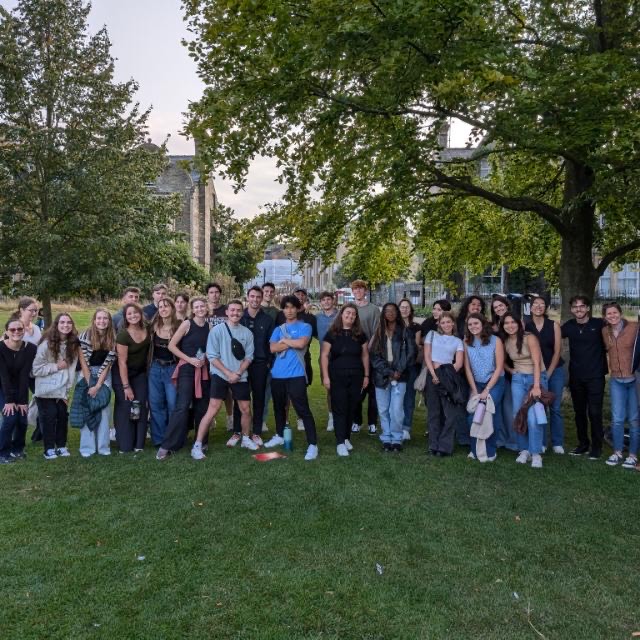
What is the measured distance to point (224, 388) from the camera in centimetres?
744

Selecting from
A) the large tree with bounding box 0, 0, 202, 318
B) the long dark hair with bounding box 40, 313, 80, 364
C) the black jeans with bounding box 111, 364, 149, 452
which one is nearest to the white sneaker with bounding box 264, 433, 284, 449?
the black jeans with bounding box 111, 364, 149, 452

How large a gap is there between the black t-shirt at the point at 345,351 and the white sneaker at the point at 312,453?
98cm

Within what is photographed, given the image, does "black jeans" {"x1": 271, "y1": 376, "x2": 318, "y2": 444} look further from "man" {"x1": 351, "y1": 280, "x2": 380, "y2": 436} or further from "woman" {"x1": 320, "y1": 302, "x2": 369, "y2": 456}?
"man" {"x1": 351, "y1": 280, "x2": 380, "y2": 436}

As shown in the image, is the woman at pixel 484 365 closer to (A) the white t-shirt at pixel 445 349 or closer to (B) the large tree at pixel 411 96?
(A) the white t-shirt at pixel 445 349

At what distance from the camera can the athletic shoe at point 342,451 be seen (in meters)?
7.30

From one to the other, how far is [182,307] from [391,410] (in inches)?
123

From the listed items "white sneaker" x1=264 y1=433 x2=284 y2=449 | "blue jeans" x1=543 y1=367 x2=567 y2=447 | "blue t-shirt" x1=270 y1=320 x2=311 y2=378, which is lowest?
"white sneaker" x1=264 y1=433 x2=284 y2=449

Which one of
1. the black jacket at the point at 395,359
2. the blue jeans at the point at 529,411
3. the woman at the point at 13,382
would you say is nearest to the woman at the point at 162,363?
the woman at the point at 13,382

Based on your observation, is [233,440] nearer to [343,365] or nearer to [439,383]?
[343,365]

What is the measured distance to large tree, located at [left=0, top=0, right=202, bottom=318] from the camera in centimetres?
1309

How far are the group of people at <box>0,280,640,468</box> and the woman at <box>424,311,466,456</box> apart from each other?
14 mm

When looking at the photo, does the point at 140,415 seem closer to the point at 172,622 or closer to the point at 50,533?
the point at 50,533

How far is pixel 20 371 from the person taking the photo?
7.06 metres

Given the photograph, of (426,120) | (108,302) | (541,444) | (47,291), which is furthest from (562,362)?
(108,302)
